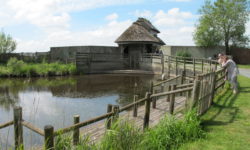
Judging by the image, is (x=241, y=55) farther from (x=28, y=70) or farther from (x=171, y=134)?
(x=171, y=134)

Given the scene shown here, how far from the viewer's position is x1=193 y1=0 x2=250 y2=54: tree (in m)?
28.9

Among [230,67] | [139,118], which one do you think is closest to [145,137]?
[139,118]

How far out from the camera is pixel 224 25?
29.5m

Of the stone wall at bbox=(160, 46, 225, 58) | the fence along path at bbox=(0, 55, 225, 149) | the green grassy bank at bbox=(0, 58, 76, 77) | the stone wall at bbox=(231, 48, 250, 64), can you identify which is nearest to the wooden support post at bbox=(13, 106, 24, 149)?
the fence along path at bbox=(0, 55, 225, 149)

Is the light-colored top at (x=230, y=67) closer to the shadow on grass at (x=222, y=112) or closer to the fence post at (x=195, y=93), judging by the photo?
the shadow on grass at (x=222, y=112)

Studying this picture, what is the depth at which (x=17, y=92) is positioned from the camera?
44.5 ft

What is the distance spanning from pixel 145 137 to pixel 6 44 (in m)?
30.6

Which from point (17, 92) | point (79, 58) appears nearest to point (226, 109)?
point (17, 92)

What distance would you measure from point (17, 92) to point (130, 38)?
15.2 meters

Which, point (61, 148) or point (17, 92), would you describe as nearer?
point (61, 148)

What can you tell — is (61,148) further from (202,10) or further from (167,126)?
(202,10)

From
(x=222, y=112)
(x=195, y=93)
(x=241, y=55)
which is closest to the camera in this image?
(x=195, y=93)

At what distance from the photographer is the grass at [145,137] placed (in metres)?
3.62

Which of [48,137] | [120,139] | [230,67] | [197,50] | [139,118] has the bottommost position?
[139,118]
